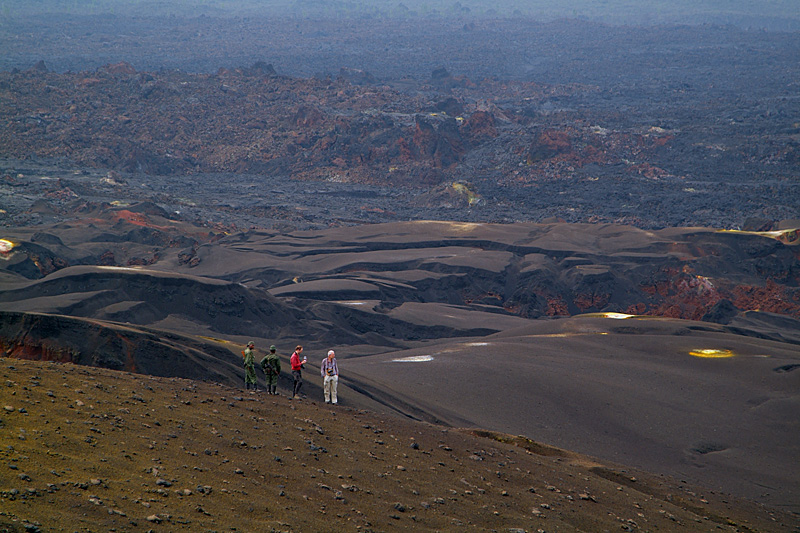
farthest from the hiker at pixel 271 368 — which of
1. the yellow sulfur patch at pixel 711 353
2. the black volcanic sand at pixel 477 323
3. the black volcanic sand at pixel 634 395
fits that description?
the yellow sulfur patch at pixel 711 353

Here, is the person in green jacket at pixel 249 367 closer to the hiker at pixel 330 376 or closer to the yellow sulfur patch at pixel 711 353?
the hiker at pixel 330 376

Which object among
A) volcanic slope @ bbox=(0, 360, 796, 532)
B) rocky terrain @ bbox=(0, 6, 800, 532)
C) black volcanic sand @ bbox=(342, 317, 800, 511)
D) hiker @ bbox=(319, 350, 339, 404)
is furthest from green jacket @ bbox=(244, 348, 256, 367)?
black volcanic sand @ bbox=(342, 317, 800, 511)

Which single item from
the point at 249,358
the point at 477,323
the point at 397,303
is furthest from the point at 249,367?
the point at 397,303

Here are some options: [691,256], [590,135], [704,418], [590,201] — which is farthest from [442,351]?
[590,135]

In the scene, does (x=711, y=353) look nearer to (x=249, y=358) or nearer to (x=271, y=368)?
(x=271, y=368)

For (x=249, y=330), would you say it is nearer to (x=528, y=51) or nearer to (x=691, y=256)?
(x=691, y=256)

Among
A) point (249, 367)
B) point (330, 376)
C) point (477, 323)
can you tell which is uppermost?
point (249, 367)
